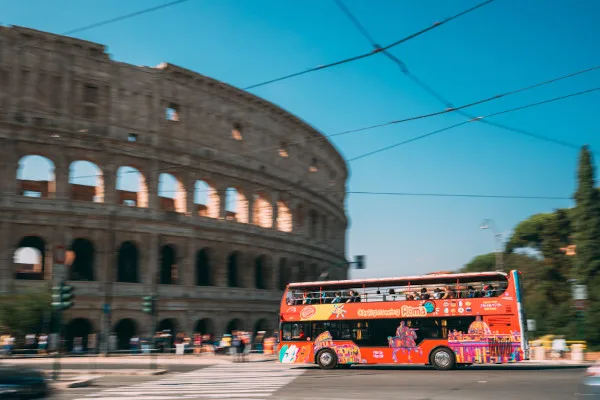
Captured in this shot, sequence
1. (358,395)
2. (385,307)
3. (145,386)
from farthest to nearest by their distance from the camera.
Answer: (385,307) < (145,386) < (358,395)

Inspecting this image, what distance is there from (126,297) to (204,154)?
1066cm

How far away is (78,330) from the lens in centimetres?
3662

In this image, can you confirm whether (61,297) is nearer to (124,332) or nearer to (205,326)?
(124,332)

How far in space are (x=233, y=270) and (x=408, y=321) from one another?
84.4 ft

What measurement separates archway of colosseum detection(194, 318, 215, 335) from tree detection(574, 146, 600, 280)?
74.3ft

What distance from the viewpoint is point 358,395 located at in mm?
14414

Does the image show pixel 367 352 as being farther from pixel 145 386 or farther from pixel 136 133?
pixel 136 133

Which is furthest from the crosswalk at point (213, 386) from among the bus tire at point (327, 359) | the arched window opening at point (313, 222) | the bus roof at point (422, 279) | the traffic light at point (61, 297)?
the arched window opening at point (313, 222)

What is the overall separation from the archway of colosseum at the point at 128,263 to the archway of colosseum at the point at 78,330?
3554 mm

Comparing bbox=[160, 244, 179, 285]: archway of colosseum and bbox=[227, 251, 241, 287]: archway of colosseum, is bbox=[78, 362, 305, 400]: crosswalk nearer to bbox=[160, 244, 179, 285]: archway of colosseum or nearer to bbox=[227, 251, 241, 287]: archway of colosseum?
bbox=[160, 244, 179, 285]: archway of colosseum

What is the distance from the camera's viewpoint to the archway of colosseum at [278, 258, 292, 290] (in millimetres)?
48500

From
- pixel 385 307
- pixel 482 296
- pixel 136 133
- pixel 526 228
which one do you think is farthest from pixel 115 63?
pixel 526 228

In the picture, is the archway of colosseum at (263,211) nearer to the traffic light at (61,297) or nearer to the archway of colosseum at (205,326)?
the archway of colosseum at (205,326)

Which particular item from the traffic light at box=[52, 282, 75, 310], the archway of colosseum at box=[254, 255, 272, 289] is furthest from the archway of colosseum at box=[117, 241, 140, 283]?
the traffic light at box=[52, 282, 75, 310]
